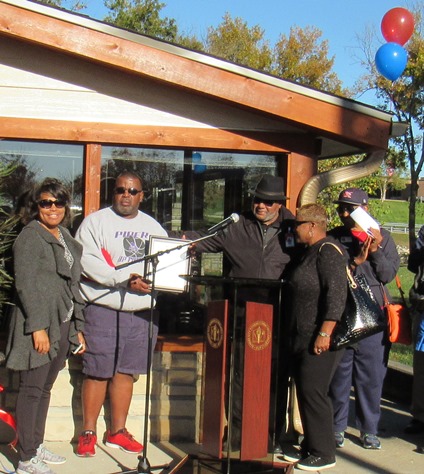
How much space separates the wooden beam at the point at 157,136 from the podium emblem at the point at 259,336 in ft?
5.75

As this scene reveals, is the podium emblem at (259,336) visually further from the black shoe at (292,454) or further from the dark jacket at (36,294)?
the dark jacket at (36,294)

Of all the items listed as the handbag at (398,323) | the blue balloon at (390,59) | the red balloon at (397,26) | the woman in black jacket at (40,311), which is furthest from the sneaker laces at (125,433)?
the red balloon at (397,26)

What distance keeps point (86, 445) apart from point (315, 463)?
1.54m

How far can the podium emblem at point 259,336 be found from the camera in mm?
4742

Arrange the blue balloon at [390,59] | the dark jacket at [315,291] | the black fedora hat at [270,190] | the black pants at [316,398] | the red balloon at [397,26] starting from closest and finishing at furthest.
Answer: the dark jacket at [315,291]
the black pants at [316,398]
the black fedora hat at [270,190]
the blue balloon at [390,59]
the red balloon at [397,26]

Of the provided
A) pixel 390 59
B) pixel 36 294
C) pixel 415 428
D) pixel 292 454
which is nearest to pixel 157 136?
pixel 36 294

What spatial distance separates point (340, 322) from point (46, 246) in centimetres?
198

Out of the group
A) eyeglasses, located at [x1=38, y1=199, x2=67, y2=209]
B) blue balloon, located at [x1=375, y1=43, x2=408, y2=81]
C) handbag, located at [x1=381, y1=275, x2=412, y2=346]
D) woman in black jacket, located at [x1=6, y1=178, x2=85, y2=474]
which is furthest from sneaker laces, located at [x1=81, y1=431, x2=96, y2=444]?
blue balloon, located at [x1=375, y1=43, x2=408, y2=81]

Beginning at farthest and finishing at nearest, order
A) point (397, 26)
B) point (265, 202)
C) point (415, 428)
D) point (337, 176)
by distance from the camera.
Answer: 1. point (397, 26)
2. point (415, 428)
3. point (337, 176)
4. point (265, 202)

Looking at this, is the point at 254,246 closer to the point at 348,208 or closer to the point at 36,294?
the point at 348,208

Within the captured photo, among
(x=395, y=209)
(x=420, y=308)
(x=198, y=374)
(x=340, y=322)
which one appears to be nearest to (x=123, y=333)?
(x=198, y=374)

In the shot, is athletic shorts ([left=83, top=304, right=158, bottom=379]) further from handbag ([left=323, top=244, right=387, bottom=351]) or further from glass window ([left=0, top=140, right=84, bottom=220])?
handbag ([left=323, top=244, right=387, bottom=351])

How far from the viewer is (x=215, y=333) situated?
4.80 m

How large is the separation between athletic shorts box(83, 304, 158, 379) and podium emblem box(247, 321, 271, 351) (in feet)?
3.24
